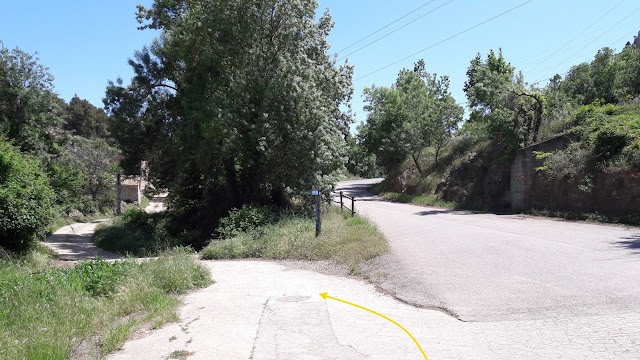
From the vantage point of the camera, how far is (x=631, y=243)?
36.9ft

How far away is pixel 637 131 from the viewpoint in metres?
16.3

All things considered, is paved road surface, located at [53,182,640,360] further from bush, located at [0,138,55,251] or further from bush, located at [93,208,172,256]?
bush, located at [93,208,172,256]

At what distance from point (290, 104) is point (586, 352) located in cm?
1525

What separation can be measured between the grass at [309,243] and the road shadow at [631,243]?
5454mm

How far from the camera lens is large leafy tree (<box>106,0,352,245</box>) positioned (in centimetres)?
1866

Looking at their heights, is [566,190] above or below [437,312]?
above

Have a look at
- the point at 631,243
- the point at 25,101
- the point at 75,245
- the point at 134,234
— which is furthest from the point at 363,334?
the point at 25,101

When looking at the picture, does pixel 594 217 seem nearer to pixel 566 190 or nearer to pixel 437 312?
pixel 566 190

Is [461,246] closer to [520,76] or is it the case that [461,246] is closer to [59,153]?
[520,76]

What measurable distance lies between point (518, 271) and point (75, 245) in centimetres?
2475

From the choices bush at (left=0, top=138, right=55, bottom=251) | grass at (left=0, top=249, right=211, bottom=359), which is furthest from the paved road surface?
bush at (left=0, top=138, right=55, bottom=251)

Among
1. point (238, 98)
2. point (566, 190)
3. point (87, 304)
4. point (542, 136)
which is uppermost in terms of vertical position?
point (238, 98)

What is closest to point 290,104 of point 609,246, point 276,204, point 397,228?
point 276,204

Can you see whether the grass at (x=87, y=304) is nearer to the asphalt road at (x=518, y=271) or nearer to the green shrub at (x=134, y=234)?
the asphalt road at (x=518, y=271)
